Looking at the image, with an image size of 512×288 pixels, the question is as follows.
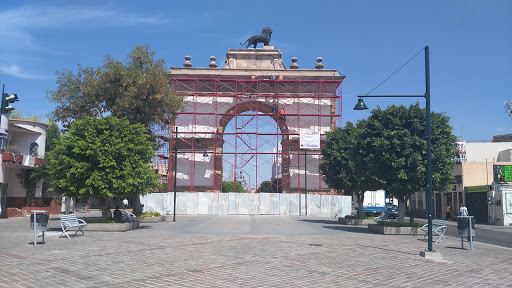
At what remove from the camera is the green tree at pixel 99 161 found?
1848 cm

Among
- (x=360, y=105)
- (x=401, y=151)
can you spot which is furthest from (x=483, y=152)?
(x=360, y=105)

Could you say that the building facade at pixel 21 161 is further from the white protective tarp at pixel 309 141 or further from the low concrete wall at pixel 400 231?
the low concrete wall at pixel 400 231

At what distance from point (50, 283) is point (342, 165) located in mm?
23805

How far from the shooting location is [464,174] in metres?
40.6

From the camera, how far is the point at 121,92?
27.4 meters

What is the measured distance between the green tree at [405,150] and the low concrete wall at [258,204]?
18.3 m

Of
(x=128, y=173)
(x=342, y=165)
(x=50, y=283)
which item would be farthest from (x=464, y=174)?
(x=50, y=283)

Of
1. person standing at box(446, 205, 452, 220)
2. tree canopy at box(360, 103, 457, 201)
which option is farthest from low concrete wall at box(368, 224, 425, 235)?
person standing at box(446, 205, 452, 220)

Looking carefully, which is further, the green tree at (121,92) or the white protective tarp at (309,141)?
the white protective tarp at (309,141)

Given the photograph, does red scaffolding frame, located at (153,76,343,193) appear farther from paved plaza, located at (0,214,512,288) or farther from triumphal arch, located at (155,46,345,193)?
paved plaza, located at (0,214,512,288)

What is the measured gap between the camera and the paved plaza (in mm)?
8141

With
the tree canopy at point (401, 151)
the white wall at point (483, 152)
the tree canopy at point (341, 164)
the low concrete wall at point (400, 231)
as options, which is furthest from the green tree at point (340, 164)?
the white wall at point (483, 152)

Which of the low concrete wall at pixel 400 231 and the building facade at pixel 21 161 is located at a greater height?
the building facade at pixel 21 161

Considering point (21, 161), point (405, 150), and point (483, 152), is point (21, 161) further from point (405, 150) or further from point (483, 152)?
point (483, 152)
